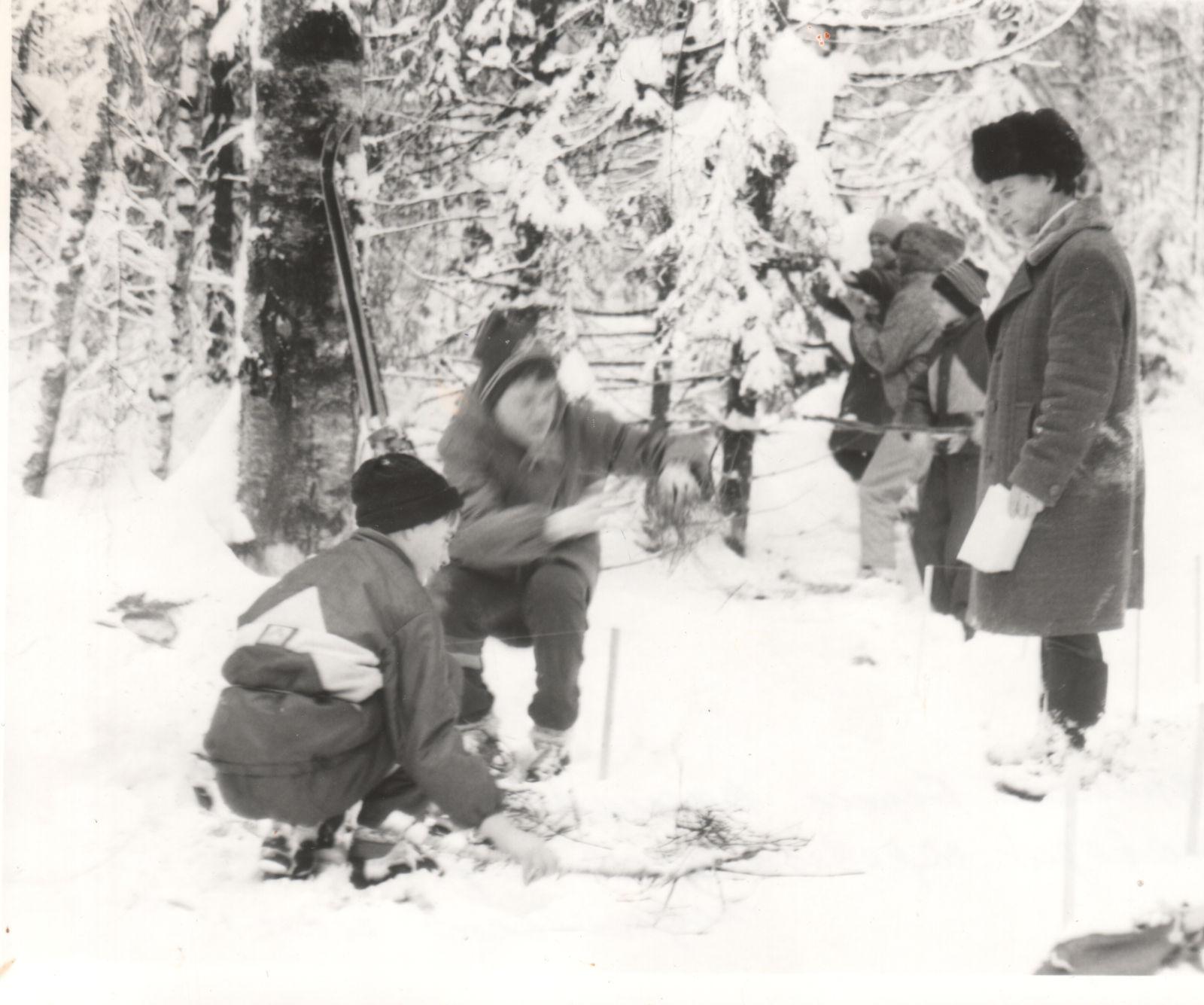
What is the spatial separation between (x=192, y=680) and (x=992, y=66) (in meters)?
2.34

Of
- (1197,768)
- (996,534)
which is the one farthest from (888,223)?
(1197,768)

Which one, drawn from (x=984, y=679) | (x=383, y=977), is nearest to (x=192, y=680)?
(x=383, y=977)

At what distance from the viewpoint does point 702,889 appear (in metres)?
2.65

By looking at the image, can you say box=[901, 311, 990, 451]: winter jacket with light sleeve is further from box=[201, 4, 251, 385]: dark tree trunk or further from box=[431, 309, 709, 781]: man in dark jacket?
box=[201, 4, 251, 385]: dark tree trunk

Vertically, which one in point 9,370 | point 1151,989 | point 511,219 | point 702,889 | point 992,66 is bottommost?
point 1151,989

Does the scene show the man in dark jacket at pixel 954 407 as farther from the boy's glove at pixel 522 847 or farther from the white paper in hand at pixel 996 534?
the boy's glove at pixel 522 847

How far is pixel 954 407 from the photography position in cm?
269

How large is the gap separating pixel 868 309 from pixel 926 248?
0.20 metres

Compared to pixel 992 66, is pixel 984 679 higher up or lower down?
lower down

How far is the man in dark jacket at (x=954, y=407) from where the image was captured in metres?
2.68

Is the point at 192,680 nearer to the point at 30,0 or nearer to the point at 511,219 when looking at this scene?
the point at 511,219

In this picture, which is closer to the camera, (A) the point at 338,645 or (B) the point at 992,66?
(A) the point at 338,645

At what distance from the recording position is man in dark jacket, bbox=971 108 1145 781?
2605mm

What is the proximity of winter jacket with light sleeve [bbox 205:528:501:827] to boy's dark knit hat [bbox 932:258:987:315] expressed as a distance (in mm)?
1390
